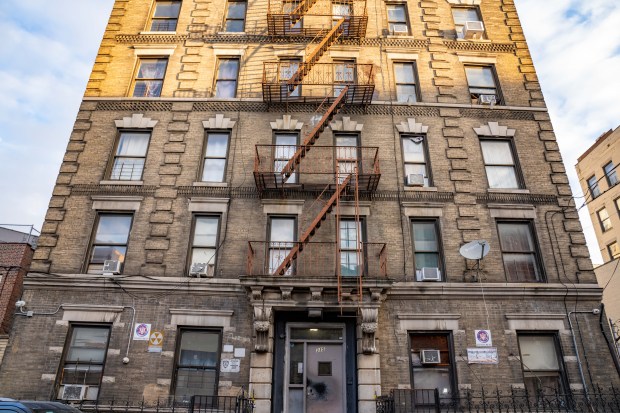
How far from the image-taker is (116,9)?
679 inches

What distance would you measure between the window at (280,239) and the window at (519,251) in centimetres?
635

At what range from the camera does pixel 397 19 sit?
56.9ft

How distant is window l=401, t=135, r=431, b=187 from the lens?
13962 mm

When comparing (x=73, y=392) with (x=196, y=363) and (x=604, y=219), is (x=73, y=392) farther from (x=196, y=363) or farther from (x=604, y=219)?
(x=604, y=219)

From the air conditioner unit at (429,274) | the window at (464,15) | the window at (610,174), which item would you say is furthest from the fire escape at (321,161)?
the window at (610,174)

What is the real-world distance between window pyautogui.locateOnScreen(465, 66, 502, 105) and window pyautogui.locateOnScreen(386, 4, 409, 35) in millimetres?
2927

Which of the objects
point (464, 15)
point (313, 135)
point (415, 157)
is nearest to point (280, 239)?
point (313, 135)

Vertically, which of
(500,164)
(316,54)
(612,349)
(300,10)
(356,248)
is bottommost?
(612,349)

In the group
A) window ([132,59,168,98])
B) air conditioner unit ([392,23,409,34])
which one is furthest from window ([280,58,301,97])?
window ([132,59,168,98])

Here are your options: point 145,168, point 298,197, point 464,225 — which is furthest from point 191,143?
point 464,225

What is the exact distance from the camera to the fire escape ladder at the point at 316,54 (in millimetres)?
14873

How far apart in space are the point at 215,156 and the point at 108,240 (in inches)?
165

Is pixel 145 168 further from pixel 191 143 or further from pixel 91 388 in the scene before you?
pixel 91 388

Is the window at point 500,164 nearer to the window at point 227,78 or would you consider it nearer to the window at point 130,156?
the window at point 227,78
